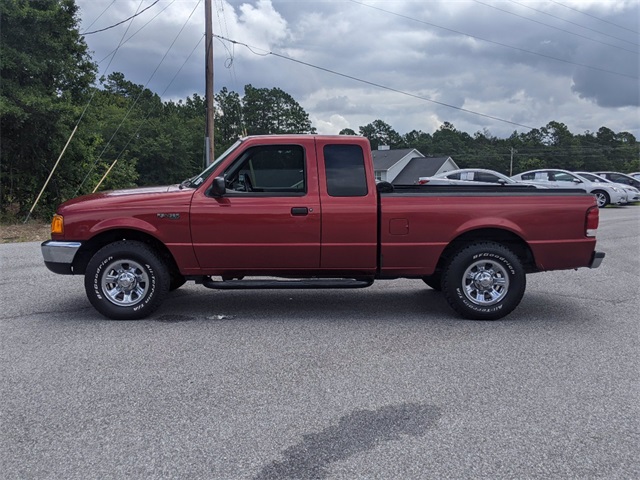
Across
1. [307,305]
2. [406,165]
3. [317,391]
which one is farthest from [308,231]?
[406,165]

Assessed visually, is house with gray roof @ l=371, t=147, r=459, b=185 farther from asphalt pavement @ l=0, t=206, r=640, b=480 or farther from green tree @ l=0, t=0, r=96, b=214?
asphalt pavement @ l=0, t=206, r=640, b=480

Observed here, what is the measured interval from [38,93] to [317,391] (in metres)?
15.8

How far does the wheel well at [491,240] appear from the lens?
5941 millimetres

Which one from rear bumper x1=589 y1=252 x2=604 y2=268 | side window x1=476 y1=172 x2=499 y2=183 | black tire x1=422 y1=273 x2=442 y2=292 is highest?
side window x1=476 y1=172 x2=499 y2=183

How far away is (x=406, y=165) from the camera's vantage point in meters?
63.1

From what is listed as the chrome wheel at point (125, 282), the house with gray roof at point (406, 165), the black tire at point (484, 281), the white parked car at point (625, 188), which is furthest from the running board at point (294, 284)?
the house with gray roof at point (406, 165)

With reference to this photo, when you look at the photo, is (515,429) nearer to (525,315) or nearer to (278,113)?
(525,315)

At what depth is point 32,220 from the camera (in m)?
17.0

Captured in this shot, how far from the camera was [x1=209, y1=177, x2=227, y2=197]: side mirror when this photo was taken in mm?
5504

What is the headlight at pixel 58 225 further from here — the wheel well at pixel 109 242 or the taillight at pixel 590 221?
the taillight at pixel 590 221

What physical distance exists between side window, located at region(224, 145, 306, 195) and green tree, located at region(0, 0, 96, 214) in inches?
484

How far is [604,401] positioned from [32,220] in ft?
56.2

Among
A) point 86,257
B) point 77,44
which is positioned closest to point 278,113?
point 77,44

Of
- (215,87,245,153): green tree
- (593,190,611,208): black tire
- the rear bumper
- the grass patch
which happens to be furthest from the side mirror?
(215,87,245,153): green tree
